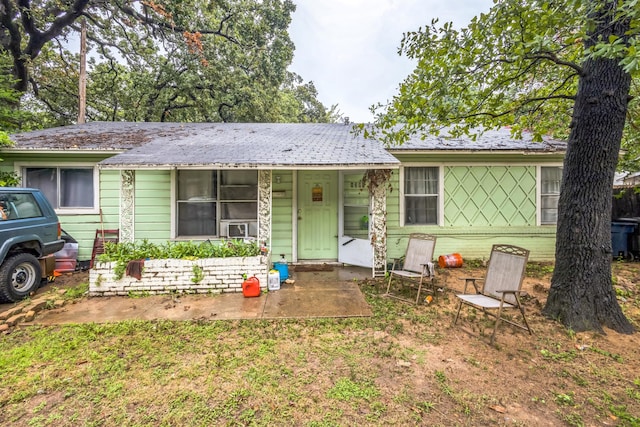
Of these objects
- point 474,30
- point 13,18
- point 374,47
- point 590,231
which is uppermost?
point 374,47

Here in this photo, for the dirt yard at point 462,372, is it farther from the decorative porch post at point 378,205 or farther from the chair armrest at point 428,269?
the decorative porch post at point 378,205

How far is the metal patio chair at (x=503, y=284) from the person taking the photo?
3289 millimetres

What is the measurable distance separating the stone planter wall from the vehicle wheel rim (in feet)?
3.29

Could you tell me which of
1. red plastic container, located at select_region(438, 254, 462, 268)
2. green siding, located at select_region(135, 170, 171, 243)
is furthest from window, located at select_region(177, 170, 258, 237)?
red plastic container, located at select_region(438, 254, 462, 268)

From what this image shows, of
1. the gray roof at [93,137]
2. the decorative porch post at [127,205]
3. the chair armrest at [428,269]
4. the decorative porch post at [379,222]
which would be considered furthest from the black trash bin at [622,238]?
the gray roof at [93,137]

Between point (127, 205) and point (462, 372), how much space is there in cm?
597

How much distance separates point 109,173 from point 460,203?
826cm

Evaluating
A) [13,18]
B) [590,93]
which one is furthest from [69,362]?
[13,18]

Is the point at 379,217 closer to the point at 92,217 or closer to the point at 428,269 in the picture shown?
the point at 428,269

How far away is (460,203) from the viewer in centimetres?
653

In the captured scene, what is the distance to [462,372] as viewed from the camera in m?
2.68

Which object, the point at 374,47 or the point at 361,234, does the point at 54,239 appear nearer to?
the point at 361,234

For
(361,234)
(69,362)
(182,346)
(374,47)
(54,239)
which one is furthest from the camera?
(374,47)

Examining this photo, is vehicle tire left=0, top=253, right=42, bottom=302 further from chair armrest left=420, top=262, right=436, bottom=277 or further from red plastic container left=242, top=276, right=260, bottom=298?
chair armrest left=420, top=262, right=436, bottom=277
